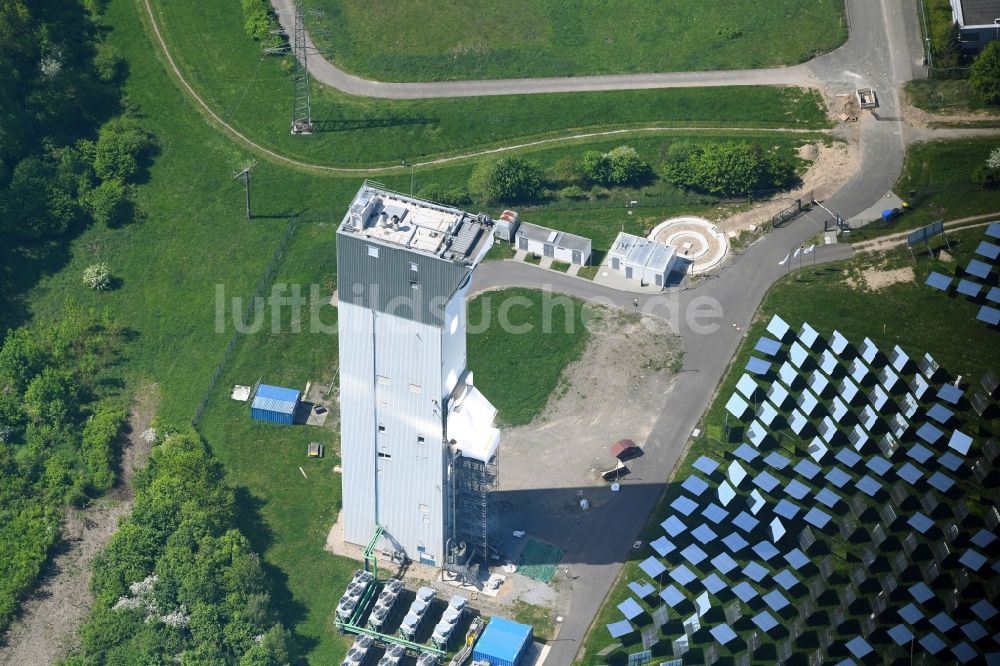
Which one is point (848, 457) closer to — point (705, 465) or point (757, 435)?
point (757, 435)

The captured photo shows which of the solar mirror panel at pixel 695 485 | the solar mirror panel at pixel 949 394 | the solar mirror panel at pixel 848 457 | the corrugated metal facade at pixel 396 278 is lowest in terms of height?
the solar mirror panel at pixel 695 485

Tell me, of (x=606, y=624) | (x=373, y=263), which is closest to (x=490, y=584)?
(x=606, y=624)

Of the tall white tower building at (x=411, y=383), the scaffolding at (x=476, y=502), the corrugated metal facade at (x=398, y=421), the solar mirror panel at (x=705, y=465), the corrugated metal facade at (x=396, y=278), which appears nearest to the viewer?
the corrugated metal facade at (x=396, y=278)

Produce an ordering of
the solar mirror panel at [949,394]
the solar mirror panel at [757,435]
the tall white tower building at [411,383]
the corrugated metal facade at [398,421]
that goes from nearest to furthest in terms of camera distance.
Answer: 1. the tall white tower building at [411,383]
2. the corrugated metal facade at [398,421]
3. the solar mirror panel at [757,435]
4. the solar mirror panel at [949,394]

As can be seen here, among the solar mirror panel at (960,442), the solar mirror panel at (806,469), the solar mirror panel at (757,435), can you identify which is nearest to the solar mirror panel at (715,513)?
the solar mirror panel at (806,469)

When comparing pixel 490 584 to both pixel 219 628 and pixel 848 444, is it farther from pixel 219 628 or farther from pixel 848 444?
pixel 848 444

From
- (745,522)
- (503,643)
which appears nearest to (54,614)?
(503,643)

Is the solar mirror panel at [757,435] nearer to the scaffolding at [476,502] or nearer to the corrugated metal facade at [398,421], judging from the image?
the scaffolding at [476,502]

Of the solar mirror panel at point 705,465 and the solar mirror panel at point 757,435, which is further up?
the solar mirror panel at point 757,435
